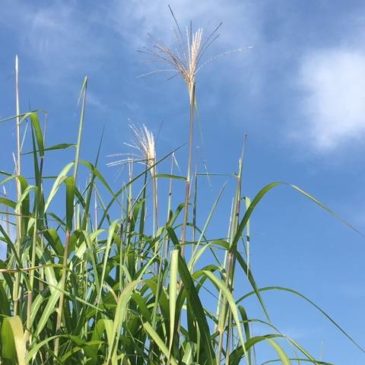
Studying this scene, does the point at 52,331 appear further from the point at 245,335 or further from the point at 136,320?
the point at 245,335

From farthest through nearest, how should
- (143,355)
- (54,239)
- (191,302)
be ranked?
(54,239) < (143,355) < (191,302)

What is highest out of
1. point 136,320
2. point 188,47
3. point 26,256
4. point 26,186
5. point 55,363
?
point 188,47

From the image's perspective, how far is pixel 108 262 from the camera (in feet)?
6.07

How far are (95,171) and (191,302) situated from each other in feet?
1.62

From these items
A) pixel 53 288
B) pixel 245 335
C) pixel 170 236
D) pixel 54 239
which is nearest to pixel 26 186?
pixel 54 239

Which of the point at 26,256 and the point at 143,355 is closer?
the point at 143,355

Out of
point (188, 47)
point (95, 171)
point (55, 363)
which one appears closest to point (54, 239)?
point (95, 171)

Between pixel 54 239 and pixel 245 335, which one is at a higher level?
pixel 54 239

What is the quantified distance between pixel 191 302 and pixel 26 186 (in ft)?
1.79

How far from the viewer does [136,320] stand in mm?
1761

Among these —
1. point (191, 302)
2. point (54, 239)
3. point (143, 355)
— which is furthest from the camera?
point (54, 239)

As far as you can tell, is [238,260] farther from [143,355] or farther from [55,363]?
[55,363]

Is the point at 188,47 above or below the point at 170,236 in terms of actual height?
above

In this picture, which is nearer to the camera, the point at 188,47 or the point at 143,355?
the point at 143,355
